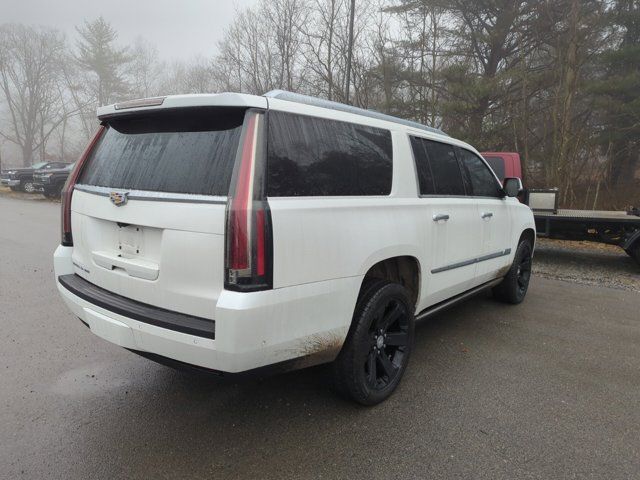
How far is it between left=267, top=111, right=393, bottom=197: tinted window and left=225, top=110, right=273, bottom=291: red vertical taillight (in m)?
0.09

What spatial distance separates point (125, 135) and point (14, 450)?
1.91 metres

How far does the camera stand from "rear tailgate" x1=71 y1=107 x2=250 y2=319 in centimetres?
208

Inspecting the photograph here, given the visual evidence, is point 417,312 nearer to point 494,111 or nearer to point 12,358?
point 12,358

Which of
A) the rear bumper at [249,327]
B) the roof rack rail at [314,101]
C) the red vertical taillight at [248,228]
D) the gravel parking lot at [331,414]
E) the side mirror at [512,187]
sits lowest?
the gravel parking lot at [331,414]

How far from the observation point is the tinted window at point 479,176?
403 centimetres

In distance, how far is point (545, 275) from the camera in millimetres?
6828

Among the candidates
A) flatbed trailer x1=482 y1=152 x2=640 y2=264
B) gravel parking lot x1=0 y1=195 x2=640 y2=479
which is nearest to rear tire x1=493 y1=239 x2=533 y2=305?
gravel parking lot x1=0 y1=195 x2=640 y2=479

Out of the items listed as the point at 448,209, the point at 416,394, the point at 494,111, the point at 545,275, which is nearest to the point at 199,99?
the point at 448,209

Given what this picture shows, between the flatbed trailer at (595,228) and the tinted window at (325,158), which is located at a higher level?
the tinted window at (325,158)

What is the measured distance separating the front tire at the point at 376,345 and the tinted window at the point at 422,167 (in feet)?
2.83

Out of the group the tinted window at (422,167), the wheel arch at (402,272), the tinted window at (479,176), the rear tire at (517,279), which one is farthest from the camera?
the rear tire at (517,279)

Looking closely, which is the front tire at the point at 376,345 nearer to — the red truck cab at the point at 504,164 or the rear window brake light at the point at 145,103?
the rear window brake light at the point at 145,103

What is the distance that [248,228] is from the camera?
6.51ft

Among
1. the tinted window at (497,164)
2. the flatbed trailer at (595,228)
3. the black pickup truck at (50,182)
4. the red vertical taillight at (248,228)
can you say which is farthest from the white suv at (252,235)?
the black pickup truck at (50,182)
